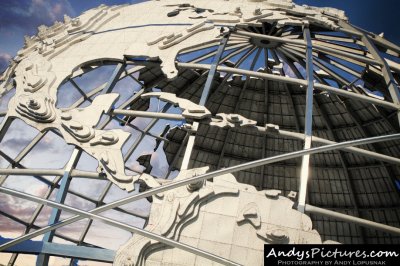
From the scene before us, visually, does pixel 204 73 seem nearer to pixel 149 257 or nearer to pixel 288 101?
pixel 288 101

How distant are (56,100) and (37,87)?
3.05 feet

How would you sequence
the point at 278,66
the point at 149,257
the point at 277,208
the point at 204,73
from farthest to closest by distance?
1. the point at 204,73
2. the point at 278,66
3. the point at 277,208
4. the point at 149,257

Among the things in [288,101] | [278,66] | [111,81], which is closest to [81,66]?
[111,81]

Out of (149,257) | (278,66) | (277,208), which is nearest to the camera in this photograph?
(149,257)

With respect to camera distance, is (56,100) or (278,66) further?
(278,66)

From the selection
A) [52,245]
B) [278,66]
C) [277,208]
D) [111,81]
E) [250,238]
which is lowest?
[52,245]

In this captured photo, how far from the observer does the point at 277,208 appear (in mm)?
11703

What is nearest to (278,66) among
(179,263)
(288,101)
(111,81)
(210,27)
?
(288,101)

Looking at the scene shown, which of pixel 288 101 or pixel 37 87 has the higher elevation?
pixel 288 101

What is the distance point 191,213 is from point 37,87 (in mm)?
7330

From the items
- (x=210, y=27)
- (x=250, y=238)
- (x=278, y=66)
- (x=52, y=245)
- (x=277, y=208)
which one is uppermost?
(x=278, y=66)

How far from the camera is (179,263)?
10.9m

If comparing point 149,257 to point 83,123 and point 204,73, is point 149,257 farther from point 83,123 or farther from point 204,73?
point 204,73

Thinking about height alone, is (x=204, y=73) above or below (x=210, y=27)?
above
